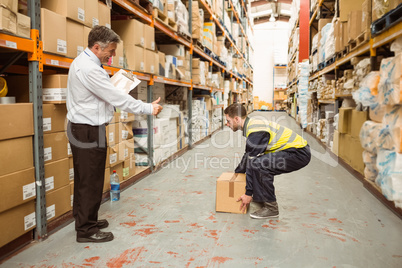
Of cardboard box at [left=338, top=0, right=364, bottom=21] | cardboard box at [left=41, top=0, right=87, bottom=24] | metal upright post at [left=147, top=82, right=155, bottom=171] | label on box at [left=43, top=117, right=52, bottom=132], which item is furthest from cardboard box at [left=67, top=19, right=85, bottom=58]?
cardboard box at [left=338, top=0, right=364, bottom=21]

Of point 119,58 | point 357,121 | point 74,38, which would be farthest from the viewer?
Answer: point 357,121

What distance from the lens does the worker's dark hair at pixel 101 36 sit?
2.37 metres

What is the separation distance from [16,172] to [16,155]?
114 millimetres

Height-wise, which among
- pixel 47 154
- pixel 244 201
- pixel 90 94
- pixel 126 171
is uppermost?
pixel 90 94

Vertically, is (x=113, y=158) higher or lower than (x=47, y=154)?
lower

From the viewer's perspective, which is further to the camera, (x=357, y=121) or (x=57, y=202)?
(x=357, y=121)

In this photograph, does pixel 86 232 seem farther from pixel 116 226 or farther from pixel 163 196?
pixel 163 196

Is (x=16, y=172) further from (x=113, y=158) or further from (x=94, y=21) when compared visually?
(x=94, y=21)

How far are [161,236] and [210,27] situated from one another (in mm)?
6375

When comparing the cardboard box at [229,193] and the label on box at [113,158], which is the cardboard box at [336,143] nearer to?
the cardboard box at [229,193]

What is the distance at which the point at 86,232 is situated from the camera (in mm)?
2477

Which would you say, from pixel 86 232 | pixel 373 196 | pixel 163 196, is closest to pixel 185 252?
pixel 86 232

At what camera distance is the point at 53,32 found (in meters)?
2.47

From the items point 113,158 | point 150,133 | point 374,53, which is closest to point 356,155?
point 374,53
